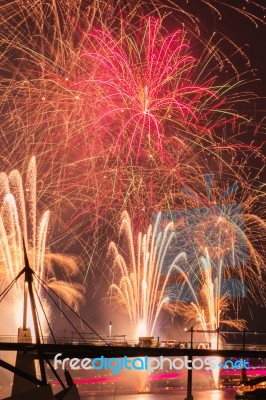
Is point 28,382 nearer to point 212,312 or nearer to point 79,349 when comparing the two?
point 79,349

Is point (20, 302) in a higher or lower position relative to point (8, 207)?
lower

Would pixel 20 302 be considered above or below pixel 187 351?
above

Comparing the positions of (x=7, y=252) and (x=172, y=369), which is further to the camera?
(x=172, y=369)

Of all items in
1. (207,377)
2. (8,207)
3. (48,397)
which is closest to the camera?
(48,397)

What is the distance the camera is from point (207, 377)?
93.6 m

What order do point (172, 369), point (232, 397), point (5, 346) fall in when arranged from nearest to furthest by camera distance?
point (5, 346) < point (232, 397) < point (172, 369)

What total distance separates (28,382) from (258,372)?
7279 centimetres

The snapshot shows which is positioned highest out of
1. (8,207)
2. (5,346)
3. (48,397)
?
(8,207)

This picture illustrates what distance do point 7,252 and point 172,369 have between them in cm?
4063

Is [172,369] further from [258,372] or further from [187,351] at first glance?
[187,351]

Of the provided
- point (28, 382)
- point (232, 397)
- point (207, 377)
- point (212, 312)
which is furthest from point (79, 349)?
point (207, 377)

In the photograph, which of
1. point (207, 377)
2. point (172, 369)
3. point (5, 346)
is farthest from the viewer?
point (207, 377)

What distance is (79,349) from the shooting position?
1626 inches

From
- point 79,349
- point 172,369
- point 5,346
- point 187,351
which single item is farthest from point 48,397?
point 172,369
